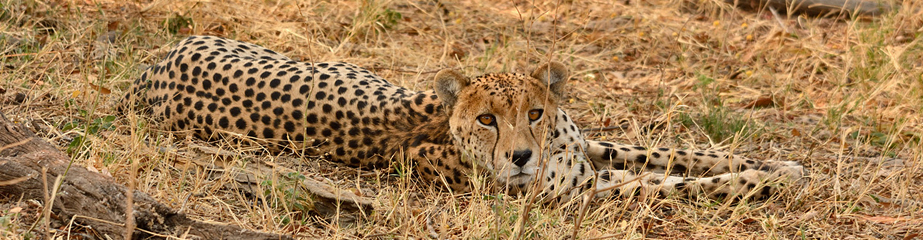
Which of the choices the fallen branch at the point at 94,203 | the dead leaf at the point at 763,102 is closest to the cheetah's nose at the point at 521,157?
the fallen branch at the point at 94,203

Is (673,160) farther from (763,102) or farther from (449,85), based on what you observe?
(763,102)

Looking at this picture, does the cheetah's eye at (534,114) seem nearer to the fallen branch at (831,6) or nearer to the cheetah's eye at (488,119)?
the cheetah's eye at (488,119)

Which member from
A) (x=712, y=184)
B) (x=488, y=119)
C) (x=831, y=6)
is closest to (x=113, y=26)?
(x=488, y=119)

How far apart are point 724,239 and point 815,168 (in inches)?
47.6

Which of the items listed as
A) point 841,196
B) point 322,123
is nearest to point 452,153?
point 322,123

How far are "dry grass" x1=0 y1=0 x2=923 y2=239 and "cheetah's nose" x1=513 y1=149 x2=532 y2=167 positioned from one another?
0.23 metres

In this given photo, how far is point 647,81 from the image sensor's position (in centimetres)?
668

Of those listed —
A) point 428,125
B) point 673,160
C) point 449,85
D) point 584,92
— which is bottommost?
point 584,92

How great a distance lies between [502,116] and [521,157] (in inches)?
8.3

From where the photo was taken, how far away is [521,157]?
4.05 metres

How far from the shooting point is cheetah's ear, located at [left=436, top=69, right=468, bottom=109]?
13.9 feet

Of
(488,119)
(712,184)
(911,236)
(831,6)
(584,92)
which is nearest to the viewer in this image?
(911,236)

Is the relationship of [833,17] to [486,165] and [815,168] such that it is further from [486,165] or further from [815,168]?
[486,165]

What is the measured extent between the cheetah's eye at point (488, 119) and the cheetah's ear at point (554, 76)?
307mm
